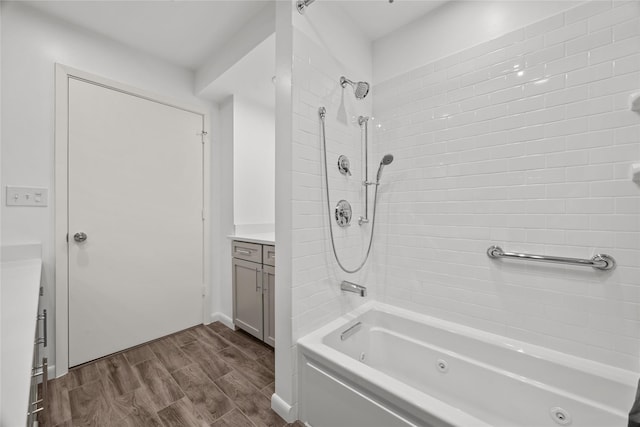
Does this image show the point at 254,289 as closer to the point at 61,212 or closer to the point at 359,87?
the point at 61,212

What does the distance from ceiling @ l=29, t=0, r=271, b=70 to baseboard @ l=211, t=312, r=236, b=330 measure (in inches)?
95.7

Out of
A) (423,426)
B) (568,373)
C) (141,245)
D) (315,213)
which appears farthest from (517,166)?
(141,245)

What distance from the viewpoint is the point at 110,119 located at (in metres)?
2.02

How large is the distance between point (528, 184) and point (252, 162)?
225 centimetres

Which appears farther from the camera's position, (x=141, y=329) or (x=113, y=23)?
(x=141, y=329)

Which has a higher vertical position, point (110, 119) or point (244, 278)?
point (110, 119)

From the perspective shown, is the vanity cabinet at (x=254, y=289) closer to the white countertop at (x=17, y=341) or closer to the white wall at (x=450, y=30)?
the white countertop at (x=17, y=341)

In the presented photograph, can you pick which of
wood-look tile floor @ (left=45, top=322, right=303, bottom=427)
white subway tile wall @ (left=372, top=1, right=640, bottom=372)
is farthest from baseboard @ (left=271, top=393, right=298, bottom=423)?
white subway tile wall @ (left=372, top=1, right=640, bottom=372)

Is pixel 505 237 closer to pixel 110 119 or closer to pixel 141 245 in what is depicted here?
pixel 141 245

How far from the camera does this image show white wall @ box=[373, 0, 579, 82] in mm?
1405

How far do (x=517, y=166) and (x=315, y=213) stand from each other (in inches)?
44.4

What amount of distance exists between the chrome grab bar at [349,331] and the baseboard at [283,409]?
451 mm

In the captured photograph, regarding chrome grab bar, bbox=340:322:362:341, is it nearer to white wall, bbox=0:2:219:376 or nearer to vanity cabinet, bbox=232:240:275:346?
vanity cabinet, bbox=232:240:275:346

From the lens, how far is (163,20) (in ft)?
6.09
